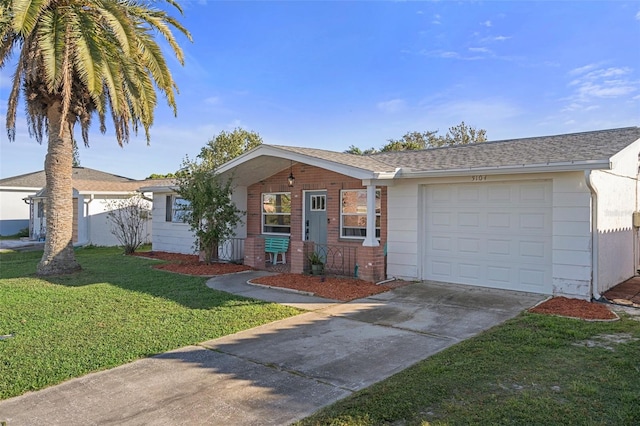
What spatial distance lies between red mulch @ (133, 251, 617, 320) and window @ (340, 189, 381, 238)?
5.74 feet

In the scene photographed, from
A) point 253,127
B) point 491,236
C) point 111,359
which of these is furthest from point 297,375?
point 253,127

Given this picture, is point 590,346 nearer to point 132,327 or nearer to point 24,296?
point 132,327

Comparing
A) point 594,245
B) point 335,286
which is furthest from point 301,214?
point 594,245

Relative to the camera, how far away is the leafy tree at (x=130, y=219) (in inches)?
711

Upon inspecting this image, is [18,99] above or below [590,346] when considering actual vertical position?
above

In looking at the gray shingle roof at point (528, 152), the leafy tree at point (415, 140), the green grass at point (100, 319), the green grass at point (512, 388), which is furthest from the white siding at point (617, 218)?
the leafy tree at point (415, 140)

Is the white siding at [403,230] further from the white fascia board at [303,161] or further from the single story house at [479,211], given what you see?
the white fascia board at [303,161]

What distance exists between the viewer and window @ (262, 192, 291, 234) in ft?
45.7

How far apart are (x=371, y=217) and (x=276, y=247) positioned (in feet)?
14.7

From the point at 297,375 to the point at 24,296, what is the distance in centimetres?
724

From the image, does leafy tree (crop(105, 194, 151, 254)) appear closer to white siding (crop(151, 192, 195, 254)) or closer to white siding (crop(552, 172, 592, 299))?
white siding (crop(151, 192, 195, 254))

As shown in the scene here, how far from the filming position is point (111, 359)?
207 inches

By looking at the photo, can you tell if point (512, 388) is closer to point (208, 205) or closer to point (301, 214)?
point (301, 214)

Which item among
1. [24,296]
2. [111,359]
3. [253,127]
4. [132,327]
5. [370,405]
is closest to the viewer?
[370,405]
